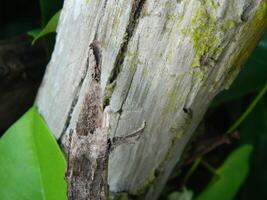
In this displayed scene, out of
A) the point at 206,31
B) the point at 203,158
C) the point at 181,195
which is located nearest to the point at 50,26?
the point at 206,31

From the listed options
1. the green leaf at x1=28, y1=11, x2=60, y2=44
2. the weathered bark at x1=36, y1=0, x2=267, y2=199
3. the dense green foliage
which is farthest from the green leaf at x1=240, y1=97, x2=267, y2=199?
the green leaf at x1=28, y1=11, x2=60, y2=44

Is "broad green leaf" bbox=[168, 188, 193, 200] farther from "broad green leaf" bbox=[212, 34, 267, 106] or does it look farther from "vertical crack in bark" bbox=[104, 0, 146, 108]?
"vertical crack in bark" bbox=[104, 0, 146, 108]

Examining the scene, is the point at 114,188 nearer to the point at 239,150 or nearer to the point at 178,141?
the point at 178,141

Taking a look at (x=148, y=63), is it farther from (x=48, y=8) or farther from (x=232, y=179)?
(x=232, y=179)

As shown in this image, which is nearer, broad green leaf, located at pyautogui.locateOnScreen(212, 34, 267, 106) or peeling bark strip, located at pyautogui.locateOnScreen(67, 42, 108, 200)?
peeling bark strip, located at pyautogui.locateOnScreen(67, 42, 108, 200)

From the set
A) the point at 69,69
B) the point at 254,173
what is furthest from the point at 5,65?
the point at 254,173

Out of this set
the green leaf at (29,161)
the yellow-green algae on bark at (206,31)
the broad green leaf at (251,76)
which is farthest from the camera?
the broad green leaf at (251,76)

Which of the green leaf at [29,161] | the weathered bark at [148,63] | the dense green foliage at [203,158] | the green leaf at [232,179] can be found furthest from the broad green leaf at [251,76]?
the green leaf at [29,161]

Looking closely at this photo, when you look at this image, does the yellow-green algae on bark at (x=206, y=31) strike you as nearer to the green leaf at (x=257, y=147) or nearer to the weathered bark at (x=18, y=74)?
the weathered bark at (x=18, y=74)
